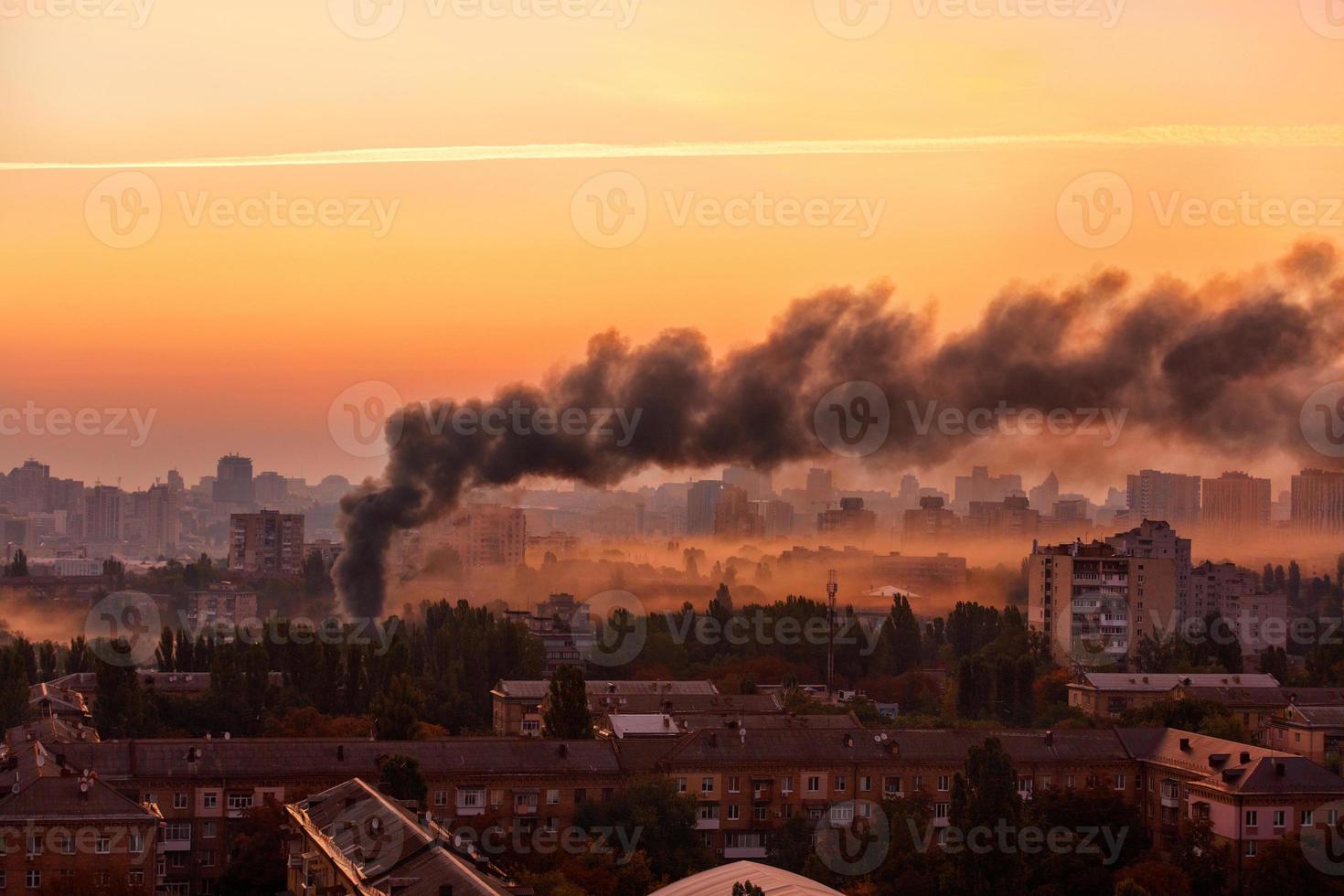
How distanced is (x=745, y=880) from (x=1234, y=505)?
89.1 metres

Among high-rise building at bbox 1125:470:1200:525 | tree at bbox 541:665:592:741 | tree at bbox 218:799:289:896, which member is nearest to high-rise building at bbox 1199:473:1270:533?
high-rise building at bbox 1125:470:1200:525

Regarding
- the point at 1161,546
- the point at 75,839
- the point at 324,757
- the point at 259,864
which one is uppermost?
the point at 1161,546

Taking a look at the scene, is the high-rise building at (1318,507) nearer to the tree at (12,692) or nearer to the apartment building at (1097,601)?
the apartment building at (1097,601)

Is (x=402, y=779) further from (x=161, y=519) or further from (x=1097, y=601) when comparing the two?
(x=161, y=519)

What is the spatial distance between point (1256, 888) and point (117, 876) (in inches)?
790

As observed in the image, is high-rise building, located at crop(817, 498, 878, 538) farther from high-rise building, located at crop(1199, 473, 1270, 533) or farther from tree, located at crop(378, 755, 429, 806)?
tree, located at crop(378, 755, 429, 806)

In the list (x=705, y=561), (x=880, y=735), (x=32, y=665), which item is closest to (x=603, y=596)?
(x=705, y=561)

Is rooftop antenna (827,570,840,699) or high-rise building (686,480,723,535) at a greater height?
high-rise building (686,480,723,535)

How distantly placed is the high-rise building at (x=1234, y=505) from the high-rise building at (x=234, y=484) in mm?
86451

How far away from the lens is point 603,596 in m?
94.9

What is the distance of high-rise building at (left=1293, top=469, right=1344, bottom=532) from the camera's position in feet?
369

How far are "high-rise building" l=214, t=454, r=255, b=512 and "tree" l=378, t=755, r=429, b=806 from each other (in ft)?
424

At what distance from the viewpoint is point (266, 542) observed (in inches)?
4530

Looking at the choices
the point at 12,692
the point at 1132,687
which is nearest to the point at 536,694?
the point at 12,692
